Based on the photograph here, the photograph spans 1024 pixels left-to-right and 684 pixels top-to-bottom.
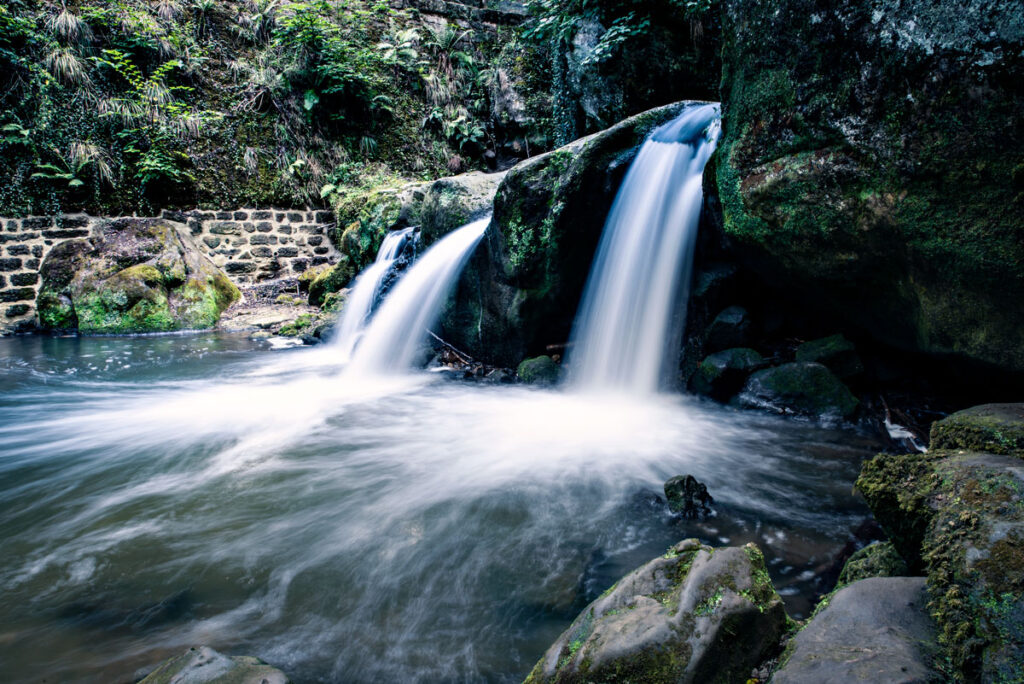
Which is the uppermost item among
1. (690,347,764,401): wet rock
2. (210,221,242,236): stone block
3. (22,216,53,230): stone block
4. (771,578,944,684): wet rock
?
(210,221,242,236): stone block

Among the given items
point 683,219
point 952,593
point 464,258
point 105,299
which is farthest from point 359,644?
point 105,299

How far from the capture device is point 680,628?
3.49ft

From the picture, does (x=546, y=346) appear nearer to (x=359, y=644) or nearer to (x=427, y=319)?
(x=427, y=319)

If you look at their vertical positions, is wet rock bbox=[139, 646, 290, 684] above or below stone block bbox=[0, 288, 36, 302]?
below

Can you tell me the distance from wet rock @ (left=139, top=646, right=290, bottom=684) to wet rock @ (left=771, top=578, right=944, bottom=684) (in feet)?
4.03

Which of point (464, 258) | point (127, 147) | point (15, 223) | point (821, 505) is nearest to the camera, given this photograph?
point (821, 505)

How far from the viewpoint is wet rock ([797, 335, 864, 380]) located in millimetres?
3510

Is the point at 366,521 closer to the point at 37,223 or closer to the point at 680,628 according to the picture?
the point at 680,628

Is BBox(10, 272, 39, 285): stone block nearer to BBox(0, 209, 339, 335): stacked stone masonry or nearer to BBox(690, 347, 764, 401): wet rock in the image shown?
BBox(0, 209, 339, 335): stacked stone masonry

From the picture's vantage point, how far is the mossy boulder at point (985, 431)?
4.65 feet

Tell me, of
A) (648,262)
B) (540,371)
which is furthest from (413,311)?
→ (648,262)

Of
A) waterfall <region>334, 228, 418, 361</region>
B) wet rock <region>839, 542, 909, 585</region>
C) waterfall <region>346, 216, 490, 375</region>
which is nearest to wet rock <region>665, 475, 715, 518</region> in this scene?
wet rock <region>839, 542, 909, 585</region>

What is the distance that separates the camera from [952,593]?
1.01 meters

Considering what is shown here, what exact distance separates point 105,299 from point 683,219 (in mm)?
8851
